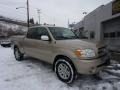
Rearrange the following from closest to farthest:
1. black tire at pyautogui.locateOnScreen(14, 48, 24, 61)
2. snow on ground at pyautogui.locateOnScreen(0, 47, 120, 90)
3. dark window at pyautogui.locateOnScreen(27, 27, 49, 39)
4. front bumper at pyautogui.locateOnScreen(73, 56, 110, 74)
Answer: front bumper at pyautogui.locateOnScreen(73, 56, 110, 74) < snow on ground at pyautogui.locateOnScreen(0, 47, 120, 90) < dark window at pyautogui.locateOnScreen(27, 27, 49, 39) < black tire at pyautogui.locateOnScreen(14, 48, 24, 61)

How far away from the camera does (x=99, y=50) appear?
4203mm

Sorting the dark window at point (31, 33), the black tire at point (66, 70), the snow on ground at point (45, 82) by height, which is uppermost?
the dark window at point (31, 33)

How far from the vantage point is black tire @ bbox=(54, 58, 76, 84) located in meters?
4.23

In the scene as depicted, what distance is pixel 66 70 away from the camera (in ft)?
14.5

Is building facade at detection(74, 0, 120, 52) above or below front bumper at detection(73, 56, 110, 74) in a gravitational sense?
above

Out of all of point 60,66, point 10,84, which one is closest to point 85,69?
point 60,66

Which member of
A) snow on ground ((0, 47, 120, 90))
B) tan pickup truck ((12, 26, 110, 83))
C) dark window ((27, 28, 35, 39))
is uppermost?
dark window ((27, 28, 35, 39))

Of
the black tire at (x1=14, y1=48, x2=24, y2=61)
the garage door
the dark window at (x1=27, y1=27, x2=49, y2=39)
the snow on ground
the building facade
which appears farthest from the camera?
the garage door

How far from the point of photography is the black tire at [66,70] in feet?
13.9

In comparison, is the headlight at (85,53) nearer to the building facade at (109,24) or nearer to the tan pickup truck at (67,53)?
the tan pickup truck at (67,53)

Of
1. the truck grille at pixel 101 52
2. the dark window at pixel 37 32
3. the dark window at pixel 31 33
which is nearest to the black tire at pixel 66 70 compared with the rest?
the truck grille at pixel 101 52

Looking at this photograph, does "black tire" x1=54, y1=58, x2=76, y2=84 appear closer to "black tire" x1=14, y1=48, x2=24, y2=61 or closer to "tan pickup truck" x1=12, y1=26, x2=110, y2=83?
"tan pickup truck" x1=12, y1=26, x2=110, y2=83

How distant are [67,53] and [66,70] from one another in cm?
61

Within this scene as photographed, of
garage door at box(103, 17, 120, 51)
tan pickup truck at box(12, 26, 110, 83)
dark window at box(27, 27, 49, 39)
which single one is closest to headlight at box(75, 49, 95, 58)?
tan pickup truck at box(12, 26, 110, 83)
